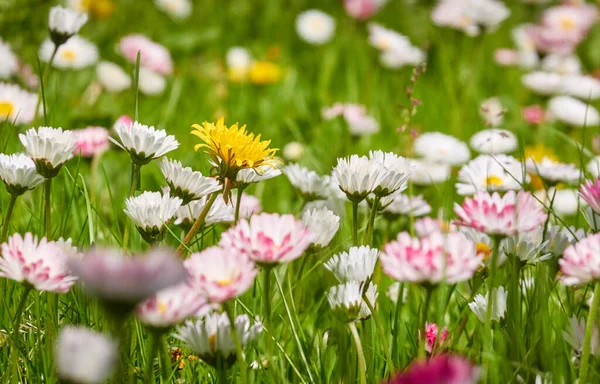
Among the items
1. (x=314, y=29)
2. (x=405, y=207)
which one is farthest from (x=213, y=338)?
(x=314, y=29)

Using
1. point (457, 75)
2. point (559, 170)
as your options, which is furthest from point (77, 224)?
point (457, 75)

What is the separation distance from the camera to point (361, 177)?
3.00 ft

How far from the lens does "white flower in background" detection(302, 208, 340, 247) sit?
3.06 ft

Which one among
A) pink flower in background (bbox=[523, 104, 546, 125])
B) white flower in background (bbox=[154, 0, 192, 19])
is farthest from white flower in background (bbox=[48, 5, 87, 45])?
white flower in background (bbox=[154, 0, 192, 19])

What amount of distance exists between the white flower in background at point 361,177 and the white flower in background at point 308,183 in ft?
1.09

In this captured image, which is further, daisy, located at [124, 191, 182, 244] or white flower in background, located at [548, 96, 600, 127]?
white flower in background, located at [548, 96, 600, 127]

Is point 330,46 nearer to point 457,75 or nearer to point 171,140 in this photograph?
point 457,75

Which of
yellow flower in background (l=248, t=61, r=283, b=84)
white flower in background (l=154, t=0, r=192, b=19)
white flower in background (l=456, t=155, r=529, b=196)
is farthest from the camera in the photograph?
white flower in background (l=154, t=0, r=192, b=19)

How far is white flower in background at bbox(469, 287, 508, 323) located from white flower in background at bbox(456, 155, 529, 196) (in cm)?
24

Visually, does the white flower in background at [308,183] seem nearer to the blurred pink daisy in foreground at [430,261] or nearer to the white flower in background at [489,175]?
the white flower in background at [489,175]

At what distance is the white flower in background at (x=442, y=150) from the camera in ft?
5.81

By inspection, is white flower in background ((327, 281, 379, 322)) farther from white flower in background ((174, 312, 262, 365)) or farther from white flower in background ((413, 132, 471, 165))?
white flower in background ((413, 132, 471, 165))

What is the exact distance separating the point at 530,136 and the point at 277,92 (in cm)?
88

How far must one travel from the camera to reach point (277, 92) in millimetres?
2670
